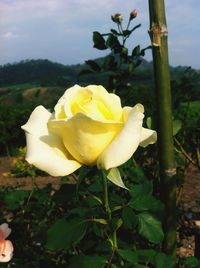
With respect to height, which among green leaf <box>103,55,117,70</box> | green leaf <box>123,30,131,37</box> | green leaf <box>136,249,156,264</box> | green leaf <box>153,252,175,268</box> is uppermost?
green leaf <box>123,30,131,37</box>

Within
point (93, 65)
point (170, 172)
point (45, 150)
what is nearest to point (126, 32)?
point (93, 65)

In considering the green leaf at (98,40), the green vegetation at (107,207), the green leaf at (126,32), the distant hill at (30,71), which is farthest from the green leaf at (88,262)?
the distant hill at (30,71)

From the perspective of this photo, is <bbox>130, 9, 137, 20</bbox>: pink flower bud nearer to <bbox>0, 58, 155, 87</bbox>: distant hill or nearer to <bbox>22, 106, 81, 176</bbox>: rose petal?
<bbox>22, 106, 81, 176</bbox>: rose petal

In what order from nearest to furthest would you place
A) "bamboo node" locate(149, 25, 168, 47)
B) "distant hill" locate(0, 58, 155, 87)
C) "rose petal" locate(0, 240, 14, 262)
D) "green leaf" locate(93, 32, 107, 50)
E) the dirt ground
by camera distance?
"bamboo node" locate(149, 25, 168, 47) → "rose petal" locate(0, 240, 14, 262) → "green leaf" locate(93, 32, 107, 50) → the dirt ground → "distant hill" locate(0, 58, 155, 87)

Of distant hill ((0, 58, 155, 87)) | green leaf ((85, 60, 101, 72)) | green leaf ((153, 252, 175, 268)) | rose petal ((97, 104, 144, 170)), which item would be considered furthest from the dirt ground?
distant hill ((0, 58, 155, 87))

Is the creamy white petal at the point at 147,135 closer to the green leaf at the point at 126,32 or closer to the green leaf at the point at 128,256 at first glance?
the green leaf at the point at 128,256

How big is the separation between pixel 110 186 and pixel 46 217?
1.08 ft

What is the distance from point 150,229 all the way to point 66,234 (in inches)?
8.4

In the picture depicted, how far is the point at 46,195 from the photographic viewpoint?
70.1 inches

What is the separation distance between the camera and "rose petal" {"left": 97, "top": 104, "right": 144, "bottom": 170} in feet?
3.14

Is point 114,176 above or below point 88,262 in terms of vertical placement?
above

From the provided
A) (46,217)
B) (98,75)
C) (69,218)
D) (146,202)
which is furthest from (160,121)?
(46,217)

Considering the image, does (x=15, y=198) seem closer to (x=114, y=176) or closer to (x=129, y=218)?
(x=129, y=218)

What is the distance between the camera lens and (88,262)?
45.4 inches
